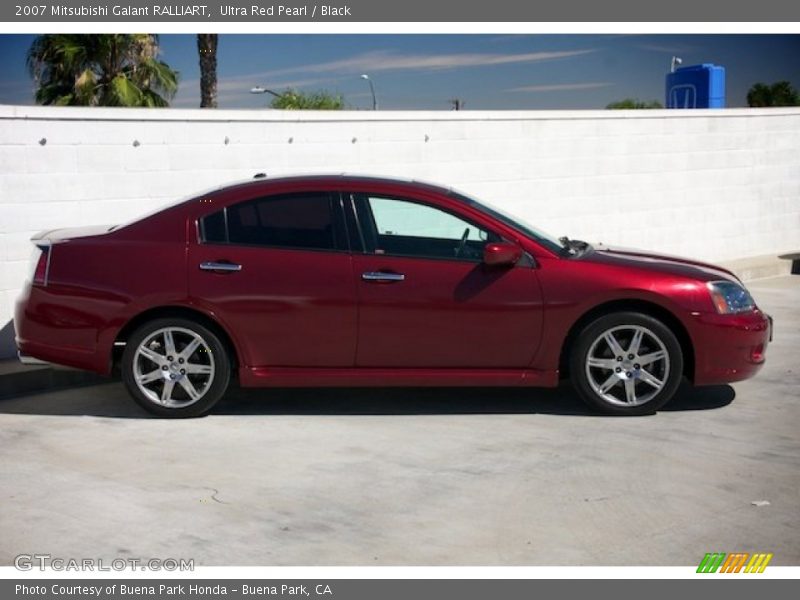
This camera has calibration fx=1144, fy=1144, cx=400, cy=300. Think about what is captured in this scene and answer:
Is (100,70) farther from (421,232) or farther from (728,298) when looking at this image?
(728,298)

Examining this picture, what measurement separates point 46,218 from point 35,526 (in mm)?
4179

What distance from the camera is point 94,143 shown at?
366 inches

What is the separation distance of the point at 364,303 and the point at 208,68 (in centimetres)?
1520

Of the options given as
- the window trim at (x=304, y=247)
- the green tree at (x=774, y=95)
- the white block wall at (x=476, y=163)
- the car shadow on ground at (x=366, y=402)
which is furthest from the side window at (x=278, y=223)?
the green tree at (x=774, y=95)

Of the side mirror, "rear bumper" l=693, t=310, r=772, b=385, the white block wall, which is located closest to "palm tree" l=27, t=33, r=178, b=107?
the white block wall

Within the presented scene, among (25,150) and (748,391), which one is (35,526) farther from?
(748,391)

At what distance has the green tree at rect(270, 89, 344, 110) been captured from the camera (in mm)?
38344

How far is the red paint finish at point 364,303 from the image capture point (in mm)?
7207

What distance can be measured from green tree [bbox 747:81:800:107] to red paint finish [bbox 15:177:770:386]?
30.8 metres

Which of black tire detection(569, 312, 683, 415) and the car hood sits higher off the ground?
the car hood

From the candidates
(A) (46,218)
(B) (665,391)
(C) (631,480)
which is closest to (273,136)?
(A) (46,218)

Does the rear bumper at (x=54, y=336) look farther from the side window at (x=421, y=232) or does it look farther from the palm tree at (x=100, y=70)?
the palm tree at (x=100, y=70)

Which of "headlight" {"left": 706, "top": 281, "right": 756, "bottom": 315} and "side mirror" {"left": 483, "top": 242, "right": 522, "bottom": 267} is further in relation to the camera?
"headlight" {"left": 706, "top": 281, "right": 756, "bottom": 315}

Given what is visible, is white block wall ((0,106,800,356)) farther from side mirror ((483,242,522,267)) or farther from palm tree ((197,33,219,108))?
palm tree ((197,33,219,108))
